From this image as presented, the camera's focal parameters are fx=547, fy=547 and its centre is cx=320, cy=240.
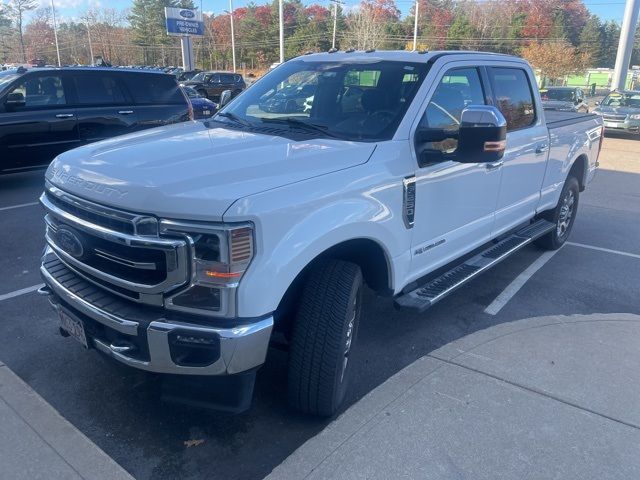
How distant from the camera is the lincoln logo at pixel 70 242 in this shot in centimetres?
277

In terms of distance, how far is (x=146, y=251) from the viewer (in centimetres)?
246

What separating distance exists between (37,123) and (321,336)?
7235 mm

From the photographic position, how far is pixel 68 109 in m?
8.56

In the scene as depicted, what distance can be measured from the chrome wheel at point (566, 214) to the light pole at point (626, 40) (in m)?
19.0

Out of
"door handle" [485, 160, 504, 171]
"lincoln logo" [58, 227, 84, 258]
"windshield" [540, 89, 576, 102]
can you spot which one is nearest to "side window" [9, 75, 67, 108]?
"lincoln logo" [58, 227, 84, 258]

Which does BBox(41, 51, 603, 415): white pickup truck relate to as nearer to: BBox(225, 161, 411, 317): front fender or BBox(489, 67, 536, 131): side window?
BBox(225, 161, 411, 317): front fender

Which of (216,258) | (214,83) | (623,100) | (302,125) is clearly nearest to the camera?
(216,258)

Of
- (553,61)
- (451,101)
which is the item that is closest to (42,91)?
(451,101)

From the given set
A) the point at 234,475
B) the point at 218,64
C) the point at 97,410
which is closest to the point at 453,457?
the point at 234,475

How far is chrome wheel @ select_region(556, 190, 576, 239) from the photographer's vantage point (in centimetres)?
627

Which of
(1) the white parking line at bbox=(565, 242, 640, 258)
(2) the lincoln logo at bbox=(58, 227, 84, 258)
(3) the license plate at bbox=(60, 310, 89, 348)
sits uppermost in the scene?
(2) the lincoln logo at bbox=(58, 227, 84, 258)

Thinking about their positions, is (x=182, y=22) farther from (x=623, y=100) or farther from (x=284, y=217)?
(x=284, y=217)

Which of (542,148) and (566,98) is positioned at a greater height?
(542,148)

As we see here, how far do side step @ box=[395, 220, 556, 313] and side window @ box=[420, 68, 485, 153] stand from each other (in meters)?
0.95
